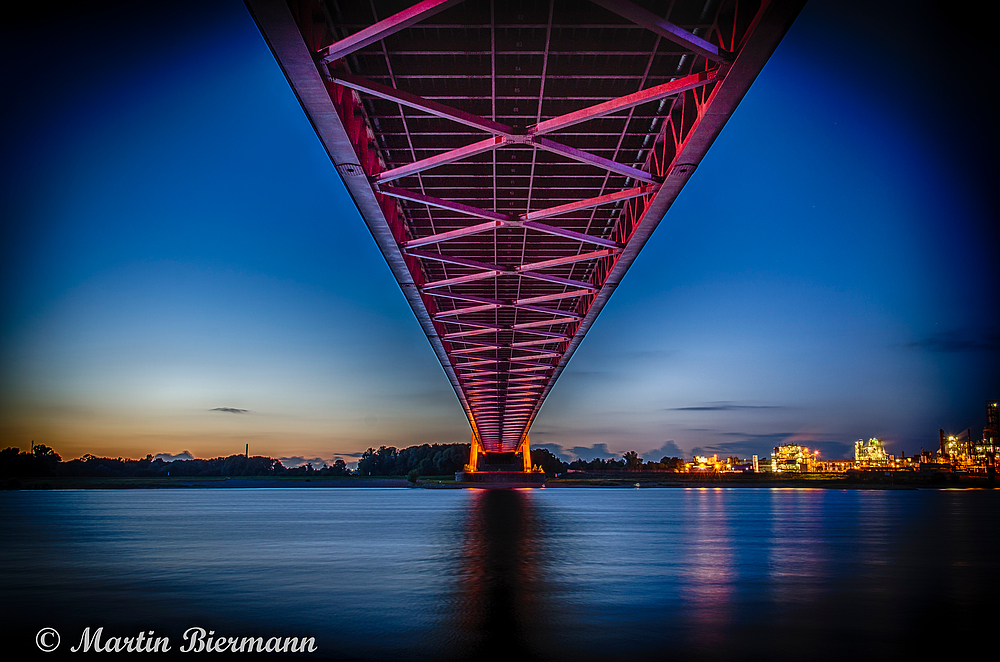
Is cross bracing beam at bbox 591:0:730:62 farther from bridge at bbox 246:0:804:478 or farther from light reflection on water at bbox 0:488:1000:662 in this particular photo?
light reflection on water at bbox 0:488:1000:662

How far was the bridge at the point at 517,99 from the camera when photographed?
953 centimetres

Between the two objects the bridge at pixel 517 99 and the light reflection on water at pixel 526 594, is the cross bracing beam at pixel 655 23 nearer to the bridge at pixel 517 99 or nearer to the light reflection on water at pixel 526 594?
the bridge at pixel 517 99

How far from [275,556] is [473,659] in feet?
35.1

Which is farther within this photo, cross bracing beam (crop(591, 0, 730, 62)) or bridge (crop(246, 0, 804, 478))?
bridge (crop(246, 0, 804, 478))

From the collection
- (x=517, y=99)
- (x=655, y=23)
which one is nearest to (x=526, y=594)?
(x=655, y=23)

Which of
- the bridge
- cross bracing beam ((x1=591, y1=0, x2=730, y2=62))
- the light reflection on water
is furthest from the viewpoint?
the bridge

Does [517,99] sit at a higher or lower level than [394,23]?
higher

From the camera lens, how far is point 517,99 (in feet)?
44.9

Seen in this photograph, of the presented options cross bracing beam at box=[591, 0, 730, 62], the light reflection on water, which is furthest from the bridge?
the light reflection on water

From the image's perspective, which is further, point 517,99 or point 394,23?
point 517,99

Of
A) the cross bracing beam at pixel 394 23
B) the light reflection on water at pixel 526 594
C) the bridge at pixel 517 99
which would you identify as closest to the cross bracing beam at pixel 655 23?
the bridge at pixel 517 99

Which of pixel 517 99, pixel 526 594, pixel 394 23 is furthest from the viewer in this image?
pixel 517 99

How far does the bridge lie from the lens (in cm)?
953

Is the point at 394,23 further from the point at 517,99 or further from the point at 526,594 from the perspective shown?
the point at 526,594
